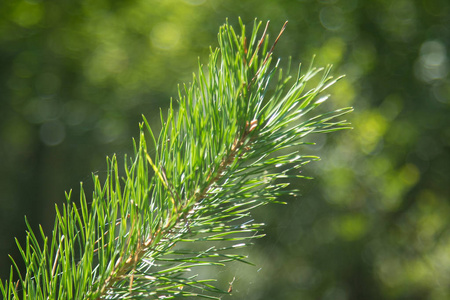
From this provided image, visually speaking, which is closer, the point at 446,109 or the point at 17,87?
the point at 446,109

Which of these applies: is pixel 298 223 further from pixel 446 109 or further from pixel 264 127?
pixel 264 127

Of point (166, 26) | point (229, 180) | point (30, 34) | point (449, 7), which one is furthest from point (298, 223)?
point (30, 34)

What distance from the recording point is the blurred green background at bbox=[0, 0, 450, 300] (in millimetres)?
2566

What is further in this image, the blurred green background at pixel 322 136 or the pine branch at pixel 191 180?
the blurred green background at pixel 322 136

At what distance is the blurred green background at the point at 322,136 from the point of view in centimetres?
257

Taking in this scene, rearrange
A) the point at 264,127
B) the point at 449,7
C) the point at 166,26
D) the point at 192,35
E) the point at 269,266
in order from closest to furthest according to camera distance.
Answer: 1. the point at 264,127
2. the point at 269,266
3. the point at 449,7
4. the point at 192,35
5. the point at 166,26

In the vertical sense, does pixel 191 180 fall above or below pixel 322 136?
below

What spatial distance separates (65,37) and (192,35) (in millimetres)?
1082

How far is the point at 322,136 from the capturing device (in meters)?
2.47

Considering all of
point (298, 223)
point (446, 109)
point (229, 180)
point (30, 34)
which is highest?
point (30, 34)

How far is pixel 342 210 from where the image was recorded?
2.61m

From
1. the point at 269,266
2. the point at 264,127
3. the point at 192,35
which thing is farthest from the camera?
the point at 192,35

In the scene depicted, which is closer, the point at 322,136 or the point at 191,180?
the point at 191,180

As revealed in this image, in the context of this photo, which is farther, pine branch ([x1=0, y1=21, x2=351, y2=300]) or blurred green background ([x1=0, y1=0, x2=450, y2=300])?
blurred green background ([x1=0, y1=0, x2=450, y2=300])
